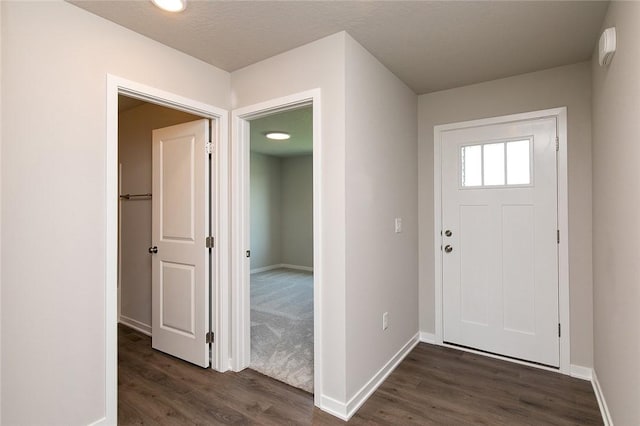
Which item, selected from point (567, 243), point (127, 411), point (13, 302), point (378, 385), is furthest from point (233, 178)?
point (567, 243)

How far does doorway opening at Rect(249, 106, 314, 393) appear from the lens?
116 inches

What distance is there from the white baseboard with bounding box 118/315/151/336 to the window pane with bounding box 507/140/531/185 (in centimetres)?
374

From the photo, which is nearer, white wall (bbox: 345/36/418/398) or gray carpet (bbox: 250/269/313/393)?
white wall (bbox: 345/36/418/398)

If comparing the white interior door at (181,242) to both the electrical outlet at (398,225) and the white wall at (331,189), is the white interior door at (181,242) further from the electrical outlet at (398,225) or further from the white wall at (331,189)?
the electrical outlet at (398,225)

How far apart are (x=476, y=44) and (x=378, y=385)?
8.28 ft

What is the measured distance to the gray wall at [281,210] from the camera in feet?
22.5

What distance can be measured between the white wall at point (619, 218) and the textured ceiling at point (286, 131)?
7.43 ft

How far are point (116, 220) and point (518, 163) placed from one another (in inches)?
121

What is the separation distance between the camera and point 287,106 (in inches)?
91.4

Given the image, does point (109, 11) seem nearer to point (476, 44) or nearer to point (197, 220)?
point (197, 220)

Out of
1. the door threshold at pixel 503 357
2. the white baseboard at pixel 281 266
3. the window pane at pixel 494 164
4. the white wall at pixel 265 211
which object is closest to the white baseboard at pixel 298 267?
the white baseboard at pixel 281 266

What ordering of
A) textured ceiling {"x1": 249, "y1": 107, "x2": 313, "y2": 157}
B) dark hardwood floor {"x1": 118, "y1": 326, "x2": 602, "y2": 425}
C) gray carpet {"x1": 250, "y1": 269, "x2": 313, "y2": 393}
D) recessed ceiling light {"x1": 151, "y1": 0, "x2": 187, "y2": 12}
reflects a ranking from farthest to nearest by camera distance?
textured ceiling {"x1": 249, "y1": 107, "x2": 313, "y2": 157} < gray carpet {"x1": 250, "y1": 269, "x2": 313, "y2": 393} < dark hardwood floor {"x1": 118, "y1": 326, "x2": 602, "y2": 425} < recessed ceiling light {"x1": 151, "y1": 0, "x2": 187, "y2": 12}

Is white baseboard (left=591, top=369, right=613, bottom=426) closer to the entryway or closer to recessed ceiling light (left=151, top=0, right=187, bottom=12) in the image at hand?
the entryway

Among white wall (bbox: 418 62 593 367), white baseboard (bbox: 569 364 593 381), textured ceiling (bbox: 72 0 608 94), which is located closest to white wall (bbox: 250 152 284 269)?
textured ceiling (bbox: 72 0 608 94)
